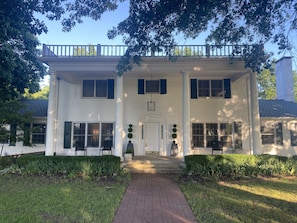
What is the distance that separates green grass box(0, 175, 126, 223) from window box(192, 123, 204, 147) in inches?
263

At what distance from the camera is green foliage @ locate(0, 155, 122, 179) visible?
30.9ft

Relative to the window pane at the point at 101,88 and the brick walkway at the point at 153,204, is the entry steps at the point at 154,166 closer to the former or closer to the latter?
the brick walkway at the point at 153,204

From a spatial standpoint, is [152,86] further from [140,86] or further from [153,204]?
[153,204]

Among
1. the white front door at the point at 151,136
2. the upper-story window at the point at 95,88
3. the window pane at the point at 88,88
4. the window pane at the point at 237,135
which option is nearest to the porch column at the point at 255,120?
the window pane at the point at 237,135

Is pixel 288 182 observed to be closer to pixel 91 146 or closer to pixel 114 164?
pixel 114 164

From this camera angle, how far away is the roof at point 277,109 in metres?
14.6

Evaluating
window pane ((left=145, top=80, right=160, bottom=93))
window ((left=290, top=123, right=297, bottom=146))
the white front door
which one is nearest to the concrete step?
the white front door

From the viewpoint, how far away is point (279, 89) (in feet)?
62.4

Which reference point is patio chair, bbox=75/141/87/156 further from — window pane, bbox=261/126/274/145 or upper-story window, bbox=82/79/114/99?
window pane, bbox=261/126/274/145

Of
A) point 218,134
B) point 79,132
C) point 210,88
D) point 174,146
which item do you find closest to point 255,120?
point 218,134

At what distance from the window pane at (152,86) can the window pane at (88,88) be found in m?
3.29

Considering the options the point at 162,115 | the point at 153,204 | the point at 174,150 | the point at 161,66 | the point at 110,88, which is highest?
the point at 161,66

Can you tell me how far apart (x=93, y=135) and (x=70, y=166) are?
14.8 ft

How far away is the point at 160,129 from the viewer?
14.2m
